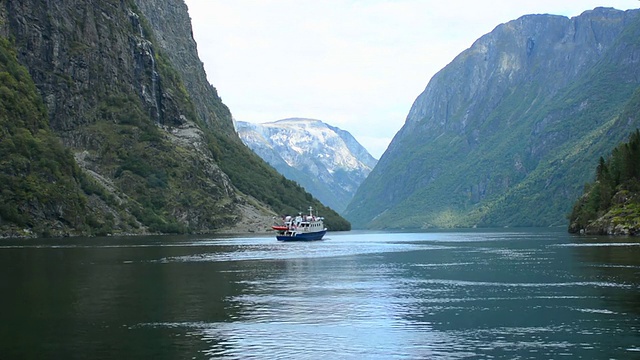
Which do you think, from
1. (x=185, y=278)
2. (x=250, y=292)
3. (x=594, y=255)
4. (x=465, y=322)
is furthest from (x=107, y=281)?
(x=594, y=255)

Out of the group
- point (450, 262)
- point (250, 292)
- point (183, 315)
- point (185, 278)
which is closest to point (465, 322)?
point (183, 315)

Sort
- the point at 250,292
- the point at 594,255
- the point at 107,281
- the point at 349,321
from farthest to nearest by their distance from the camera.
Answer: the point at 594,255
the point at 107,281
the point at 250,292
the point at 349,321

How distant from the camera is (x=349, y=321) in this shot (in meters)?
63.2

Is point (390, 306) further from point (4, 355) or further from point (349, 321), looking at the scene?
point (4, 355)

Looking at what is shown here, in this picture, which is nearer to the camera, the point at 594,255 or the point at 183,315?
the point at 183,315

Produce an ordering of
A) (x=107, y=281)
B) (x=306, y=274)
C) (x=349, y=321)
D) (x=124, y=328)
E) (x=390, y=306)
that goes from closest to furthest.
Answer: (x=124, y=328), (x=349, y=321), (x=390, y=306), (x=107, y=281), (x=306, y=274)

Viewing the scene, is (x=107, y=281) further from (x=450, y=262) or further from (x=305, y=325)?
(x=450, y=262)

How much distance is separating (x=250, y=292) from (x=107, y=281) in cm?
2231

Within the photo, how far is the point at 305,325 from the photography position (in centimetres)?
6112

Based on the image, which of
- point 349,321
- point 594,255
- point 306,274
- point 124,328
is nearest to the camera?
point 124,328

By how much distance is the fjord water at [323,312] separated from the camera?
167 ft

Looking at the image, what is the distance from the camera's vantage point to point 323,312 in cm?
6875

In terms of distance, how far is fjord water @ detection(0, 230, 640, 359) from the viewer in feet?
167

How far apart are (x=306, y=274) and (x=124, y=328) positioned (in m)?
55.7
